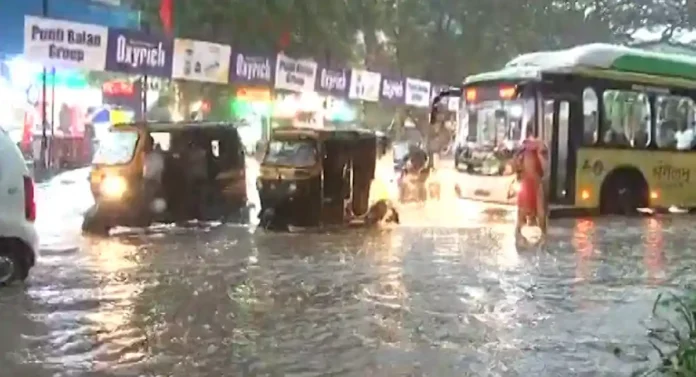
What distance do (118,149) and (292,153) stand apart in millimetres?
2959

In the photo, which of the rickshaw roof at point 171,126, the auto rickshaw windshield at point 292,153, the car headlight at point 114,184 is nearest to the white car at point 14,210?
the car headlight at point 114,184

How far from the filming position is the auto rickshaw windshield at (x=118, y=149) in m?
19.2

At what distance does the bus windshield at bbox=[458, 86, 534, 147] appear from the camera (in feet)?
73.3

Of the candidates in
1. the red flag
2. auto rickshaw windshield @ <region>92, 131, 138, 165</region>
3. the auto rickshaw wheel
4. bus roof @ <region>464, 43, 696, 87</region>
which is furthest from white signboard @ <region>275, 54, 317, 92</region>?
the auto rickshaw wheel

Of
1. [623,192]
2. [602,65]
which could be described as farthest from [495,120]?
[623,192]

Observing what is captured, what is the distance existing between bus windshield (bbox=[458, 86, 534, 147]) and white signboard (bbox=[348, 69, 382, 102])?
9677 mm

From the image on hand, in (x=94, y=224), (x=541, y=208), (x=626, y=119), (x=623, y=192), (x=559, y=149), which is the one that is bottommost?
(x=94, y=224)

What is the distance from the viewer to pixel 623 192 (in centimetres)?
2353

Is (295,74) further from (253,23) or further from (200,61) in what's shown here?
(253,23)

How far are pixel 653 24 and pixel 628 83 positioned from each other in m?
21.3

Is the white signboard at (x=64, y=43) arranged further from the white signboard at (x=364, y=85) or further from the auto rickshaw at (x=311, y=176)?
the white signboard at (x=364, y=85)

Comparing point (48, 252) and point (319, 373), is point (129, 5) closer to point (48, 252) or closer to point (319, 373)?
point (48, 252)

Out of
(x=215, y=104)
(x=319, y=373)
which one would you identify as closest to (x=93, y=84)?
(x=215, y=104)

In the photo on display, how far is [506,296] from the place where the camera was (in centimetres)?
1226
